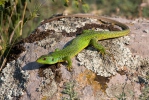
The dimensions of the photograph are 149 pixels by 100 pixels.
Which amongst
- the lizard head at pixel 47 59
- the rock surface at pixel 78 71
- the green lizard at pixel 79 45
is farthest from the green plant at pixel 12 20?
the lizard head at pixel 47 59

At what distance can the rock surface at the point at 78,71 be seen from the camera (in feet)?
15.5

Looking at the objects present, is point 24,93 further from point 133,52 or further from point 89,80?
point 133,52

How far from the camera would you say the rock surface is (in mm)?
4714

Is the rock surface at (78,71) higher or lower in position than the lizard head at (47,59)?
lower

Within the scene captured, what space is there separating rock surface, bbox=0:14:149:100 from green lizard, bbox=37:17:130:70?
0.31 feet

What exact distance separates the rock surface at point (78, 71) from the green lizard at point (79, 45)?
0.31ft

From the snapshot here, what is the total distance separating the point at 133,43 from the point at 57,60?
1.47 metres

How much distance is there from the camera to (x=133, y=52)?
5.40 metres

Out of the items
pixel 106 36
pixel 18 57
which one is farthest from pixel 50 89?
pixel 106 36

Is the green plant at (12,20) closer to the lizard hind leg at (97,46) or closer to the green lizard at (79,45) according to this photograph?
the green lizard at (79,45)

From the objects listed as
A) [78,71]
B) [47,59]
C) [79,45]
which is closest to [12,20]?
[79,45]

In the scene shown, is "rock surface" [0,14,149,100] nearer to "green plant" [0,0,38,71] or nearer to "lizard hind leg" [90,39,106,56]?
"lizard hind leg" [90,39,106,56]

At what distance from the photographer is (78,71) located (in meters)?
4.98

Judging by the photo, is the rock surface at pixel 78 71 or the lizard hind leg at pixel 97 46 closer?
the rock surface at pixel 78 71
